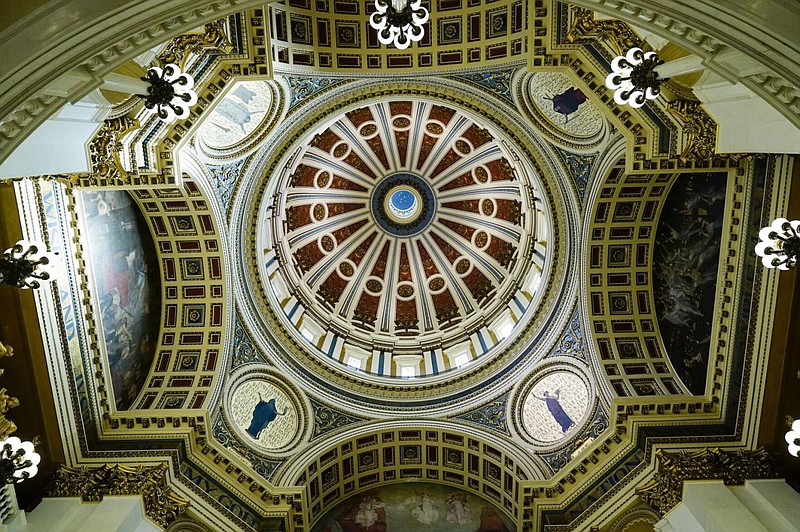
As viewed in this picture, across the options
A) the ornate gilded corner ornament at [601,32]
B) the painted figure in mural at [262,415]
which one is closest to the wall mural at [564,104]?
the ornate gilded corner ornament at [601,32]

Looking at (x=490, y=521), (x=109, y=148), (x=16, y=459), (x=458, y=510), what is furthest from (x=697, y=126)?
(x=16, y=459)

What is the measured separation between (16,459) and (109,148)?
5506 mm

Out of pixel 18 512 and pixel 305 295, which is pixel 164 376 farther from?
pixel 305 295

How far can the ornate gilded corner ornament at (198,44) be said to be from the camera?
427 inches

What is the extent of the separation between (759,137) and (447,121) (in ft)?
51.2

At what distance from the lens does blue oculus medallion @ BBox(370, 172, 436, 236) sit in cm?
2578

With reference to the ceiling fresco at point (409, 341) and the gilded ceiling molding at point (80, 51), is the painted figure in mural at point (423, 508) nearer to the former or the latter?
the ceiling fresco at point (409, 341)

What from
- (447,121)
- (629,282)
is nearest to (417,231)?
(447,121)

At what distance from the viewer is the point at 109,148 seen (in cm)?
1084

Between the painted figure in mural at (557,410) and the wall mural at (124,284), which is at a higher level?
the wall mural at (124,284)

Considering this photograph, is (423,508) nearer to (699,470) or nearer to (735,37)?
(699,470)

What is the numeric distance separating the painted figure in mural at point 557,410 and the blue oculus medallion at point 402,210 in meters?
11.1

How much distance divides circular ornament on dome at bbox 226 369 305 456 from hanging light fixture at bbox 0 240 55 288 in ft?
25.9

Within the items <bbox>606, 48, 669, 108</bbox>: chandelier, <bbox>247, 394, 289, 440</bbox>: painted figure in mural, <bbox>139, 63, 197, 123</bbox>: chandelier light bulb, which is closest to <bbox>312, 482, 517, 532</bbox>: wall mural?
<bbox>247, 394, 289, 440</bbox>: painted figure in mural
